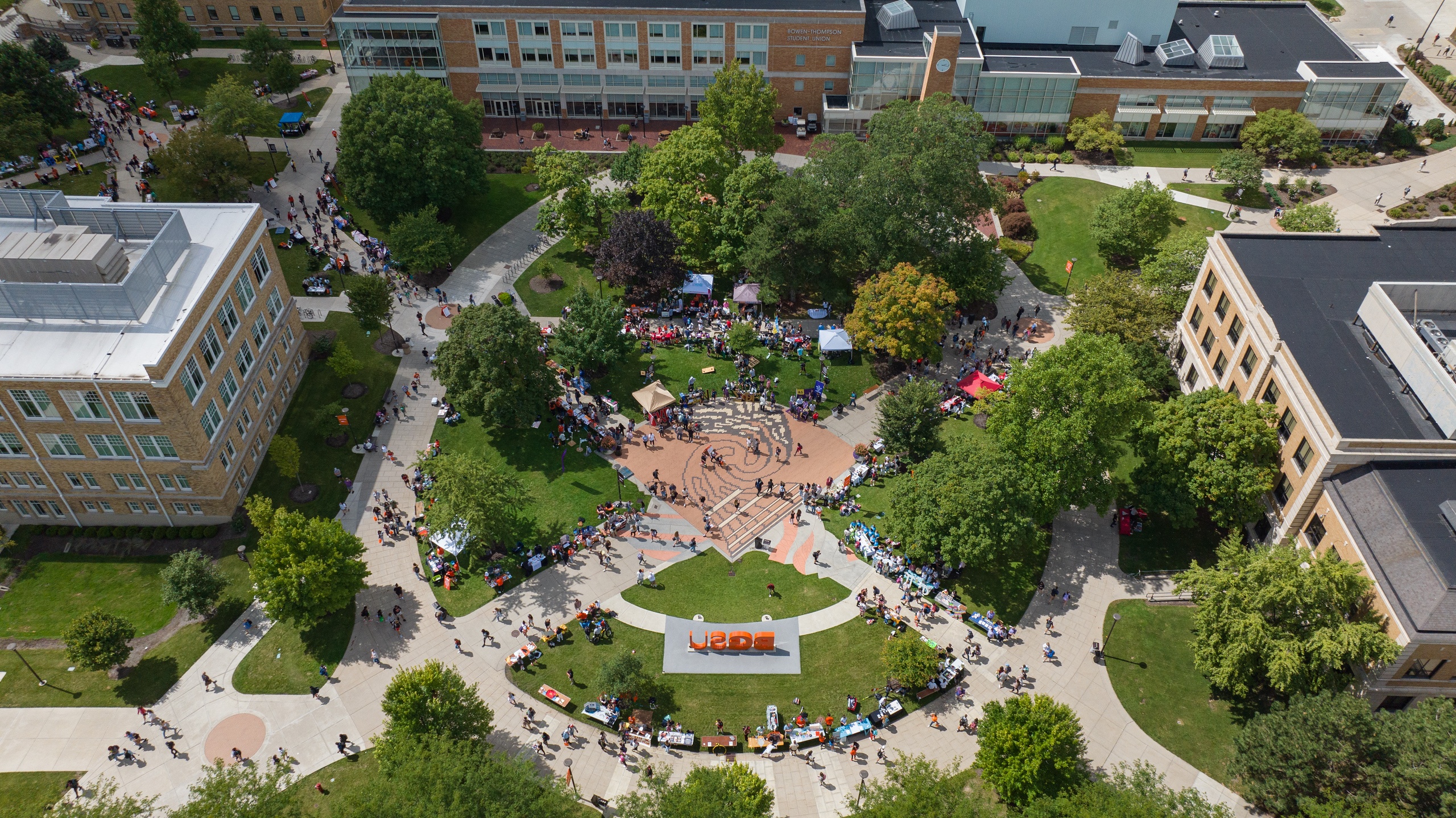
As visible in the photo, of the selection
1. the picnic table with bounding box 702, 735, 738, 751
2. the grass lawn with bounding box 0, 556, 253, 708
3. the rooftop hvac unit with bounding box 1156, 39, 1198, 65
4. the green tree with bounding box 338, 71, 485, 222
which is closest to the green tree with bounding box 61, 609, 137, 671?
the grass lawn with bounding box 0, 556, 253, 708

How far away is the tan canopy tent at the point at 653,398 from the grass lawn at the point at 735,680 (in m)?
18.1

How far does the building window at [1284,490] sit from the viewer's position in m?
55.1

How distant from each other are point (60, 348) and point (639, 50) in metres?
63.8

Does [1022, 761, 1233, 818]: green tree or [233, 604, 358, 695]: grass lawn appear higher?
[1022, 761, 1233, 818]: green tree

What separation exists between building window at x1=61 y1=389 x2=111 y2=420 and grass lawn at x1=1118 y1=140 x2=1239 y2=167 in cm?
9186

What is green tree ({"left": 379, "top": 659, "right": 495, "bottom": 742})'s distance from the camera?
152ft

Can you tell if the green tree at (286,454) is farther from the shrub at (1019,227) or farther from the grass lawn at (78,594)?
the shrub at (1019,227)

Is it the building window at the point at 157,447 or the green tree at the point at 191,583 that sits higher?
the building window at the point at 157,447

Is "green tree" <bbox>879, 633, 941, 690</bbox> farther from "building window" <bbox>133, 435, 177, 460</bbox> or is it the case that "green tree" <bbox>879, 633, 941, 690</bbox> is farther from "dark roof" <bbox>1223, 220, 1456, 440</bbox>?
"building window" <bbox>133, 435, 177, 460</bbox>

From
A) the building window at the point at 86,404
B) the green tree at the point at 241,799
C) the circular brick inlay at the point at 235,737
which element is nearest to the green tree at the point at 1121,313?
the green tree at the point at 241,799

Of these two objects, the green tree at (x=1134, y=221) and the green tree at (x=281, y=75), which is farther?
the green tree at (x=281, y=75)

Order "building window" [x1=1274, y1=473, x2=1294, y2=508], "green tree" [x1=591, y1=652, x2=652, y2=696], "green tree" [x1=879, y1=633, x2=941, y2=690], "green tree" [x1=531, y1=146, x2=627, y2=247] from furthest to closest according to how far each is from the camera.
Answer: "green tree" [x1=531, y1=146, x2=627, y2=247]
"building window" [x1=1274, y1=473, x2=1294, y2=508]
"green tree" [x1=879, y1=633, x2=941, y2=690]
"green tree" [x1=591, y1=652, x2=652, y2=696]

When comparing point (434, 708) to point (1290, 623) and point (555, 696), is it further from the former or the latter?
point (1290, 623)

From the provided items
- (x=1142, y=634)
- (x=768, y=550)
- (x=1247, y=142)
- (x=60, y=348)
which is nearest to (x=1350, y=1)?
(x=1247, y=142)
